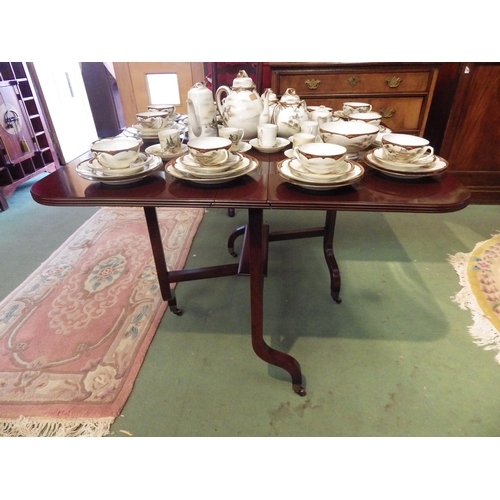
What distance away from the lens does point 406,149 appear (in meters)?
0.85

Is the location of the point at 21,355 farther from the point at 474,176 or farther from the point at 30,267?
the point at 474,176

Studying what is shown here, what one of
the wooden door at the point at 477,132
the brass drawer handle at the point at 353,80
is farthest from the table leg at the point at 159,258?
the wooden door at the point at 477,132

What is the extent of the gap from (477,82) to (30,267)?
2891mm

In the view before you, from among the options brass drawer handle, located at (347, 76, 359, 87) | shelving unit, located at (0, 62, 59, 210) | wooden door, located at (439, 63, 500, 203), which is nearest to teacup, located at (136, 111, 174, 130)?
brass drawer handle, located at (347, 76, 359, 87)

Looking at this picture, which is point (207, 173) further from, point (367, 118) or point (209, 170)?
point (367, 118)

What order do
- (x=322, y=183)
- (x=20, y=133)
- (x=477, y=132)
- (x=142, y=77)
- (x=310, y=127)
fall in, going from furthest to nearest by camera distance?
(x=142, y=77) → (x=20, y=133) → (x=477, y=132) → (x=310, y=127) → (x=322, y=183)

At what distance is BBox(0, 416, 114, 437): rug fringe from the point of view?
1034mm

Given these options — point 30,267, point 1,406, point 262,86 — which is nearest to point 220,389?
point 1,406

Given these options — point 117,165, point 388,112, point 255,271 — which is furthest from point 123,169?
point 388,112

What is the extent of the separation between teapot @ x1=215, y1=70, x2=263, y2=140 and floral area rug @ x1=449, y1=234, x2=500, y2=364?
48.0 inches

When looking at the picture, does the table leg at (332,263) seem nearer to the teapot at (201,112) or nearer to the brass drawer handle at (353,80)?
the teapot at (201,112)

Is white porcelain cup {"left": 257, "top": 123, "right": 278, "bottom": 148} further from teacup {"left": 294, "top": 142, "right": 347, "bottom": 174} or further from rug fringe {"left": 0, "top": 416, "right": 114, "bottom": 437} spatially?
rug fringe {"left": 0, "top": 416, "right": 114, "bottom": 437}

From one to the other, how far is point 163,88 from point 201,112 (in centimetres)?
258

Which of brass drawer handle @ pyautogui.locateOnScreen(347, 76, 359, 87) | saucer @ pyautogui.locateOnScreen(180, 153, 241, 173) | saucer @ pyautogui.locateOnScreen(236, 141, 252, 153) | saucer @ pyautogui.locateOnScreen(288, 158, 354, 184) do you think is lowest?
saucer @ pyautogui.locateOnScreen(236, 141, 252, 153)
